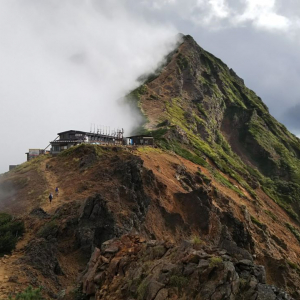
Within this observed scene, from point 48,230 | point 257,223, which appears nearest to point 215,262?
point 48,230

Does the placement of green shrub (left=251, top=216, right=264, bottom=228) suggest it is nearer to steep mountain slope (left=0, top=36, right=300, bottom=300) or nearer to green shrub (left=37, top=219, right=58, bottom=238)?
steep mountain slope (left=0, top=36, right=300, bottom=300)

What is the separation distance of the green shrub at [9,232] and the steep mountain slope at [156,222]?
0.67 meters

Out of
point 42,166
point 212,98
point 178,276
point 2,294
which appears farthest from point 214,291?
point 212,98

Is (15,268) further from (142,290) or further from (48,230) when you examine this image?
(142,290)

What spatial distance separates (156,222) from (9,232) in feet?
46.0

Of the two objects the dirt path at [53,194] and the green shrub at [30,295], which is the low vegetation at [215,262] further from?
the dirt path at [53,194]

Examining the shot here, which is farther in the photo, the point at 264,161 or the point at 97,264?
the point at 264,161

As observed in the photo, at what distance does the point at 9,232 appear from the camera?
2864 cm

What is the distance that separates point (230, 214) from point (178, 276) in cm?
3414

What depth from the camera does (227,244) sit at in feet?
130

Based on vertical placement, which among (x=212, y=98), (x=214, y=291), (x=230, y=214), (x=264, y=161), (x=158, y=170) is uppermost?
(x=212, y=98)

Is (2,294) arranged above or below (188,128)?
below

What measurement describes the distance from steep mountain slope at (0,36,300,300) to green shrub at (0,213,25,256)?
67cm

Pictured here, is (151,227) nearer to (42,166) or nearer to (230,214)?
(230,214)
